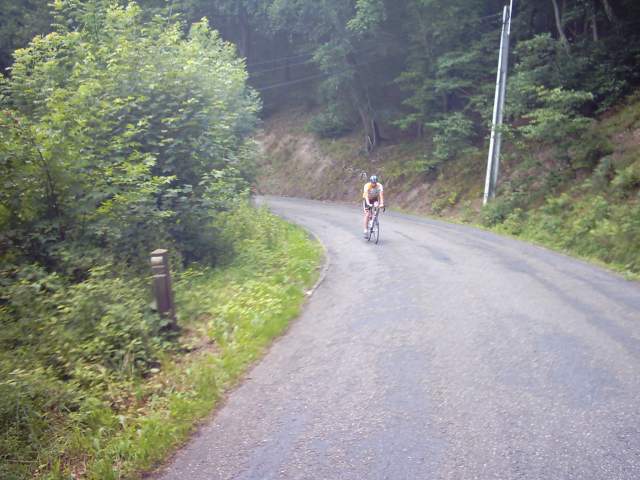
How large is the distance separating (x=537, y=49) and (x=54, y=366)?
21713 mm

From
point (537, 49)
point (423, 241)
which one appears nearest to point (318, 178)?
point (537, 49)

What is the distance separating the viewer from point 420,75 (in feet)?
100

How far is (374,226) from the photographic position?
1656 centimetres

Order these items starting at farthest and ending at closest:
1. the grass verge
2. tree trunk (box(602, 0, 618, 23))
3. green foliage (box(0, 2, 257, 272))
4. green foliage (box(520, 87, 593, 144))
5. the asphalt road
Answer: tree trunk (box(602, 0, 618, 23))
green foliage (box(520, 87, 593, 144))
green foliage (box(0, 2, 257, 272))
the grass verge
the asphalt road

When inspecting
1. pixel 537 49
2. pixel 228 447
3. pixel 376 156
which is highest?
pixel 537 49

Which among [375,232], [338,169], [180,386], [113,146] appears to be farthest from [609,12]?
[180,386]

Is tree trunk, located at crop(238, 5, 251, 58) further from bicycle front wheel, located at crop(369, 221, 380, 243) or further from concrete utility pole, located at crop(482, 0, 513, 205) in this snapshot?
bicycle front wheel, located at crop(369, 221, 380, 243)

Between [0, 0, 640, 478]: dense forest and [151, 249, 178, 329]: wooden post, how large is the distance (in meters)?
0.17

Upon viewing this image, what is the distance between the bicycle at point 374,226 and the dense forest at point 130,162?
9.39 ft

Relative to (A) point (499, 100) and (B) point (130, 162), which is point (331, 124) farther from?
(B) point (130, 162)

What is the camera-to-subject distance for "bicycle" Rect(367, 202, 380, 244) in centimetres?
1655

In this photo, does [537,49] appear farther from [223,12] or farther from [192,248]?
[223,12]

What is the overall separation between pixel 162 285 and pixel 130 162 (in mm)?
4425

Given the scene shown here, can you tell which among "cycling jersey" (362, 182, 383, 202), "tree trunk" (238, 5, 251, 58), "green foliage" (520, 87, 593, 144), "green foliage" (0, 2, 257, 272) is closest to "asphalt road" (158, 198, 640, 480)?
"green foliage" (0, 2, 257, 272)
